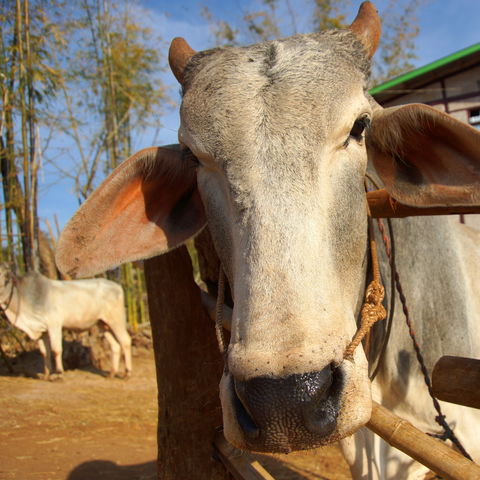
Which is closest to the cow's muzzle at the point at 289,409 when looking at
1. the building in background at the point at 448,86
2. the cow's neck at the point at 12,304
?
the cow's neck at the point at 12,304

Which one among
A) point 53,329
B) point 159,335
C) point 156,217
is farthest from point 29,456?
point 53,329

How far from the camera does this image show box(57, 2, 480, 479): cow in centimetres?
120

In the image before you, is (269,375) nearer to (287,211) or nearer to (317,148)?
(287,211)

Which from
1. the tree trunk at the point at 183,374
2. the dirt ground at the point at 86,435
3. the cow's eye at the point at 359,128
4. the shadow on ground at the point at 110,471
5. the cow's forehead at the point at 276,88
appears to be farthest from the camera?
the dirt ground at the point at 86,435

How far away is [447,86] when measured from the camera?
9.35 metres

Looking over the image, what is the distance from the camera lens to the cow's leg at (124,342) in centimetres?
880

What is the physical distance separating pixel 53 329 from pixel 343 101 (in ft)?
26.6

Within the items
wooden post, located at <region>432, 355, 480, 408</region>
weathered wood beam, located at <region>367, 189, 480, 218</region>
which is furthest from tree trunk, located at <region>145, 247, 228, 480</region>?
wooden post, located at <region>432, 355, 480, 408</region>

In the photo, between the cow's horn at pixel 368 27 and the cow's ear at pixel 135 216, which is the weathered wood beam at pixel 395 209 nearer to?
the cow's horn at pixel 368 27

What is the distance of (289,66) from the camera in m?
1.66

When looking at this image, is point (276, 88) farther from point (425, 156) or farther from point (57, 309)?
point (57, 309)

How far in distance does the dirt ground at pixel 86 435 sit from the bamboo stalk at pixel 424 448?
1568 millimetres

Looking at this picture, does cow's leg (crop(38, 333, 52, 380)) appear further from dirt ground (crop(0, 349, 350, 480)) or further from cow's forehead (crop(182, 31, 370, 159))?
cow's forehead (crop(182, 31, 370, 159))

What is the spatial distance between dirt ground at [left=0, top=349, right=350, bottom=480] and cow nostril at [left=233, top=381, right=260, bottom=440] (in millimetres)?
1854
